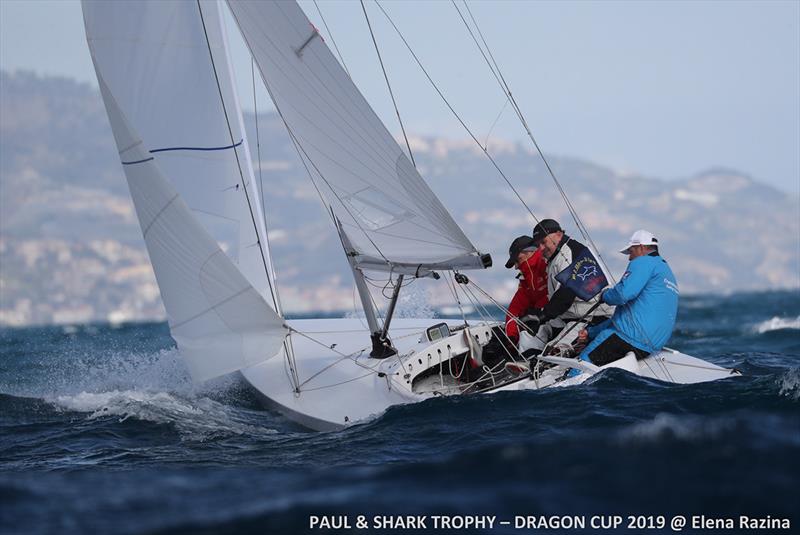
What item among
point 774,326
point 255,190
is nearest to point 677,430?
point 255,190

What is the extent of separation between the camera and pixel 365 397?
6.29m

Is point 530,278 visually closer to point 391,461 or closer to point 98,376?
point 391,461

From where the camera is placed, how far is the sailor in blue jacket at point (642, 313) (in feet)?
20.0

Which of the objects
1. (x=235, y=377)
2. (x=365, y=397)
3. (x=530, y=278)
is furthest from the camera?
(x=235, y=377)

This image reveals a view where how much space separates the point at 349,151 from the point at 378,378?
1408mm

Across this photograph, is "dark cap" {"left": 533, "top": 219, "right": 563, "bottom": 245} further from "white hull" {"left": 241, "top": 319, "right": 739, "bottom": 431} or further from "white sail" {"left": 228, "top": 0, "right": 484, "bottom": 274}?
"white hull" {"left": 241, "top": 319, "right": 739, "bottom": 431}

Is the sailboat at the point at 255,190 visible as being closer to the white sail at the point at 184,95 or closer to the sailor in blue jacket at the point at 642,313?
the white sail at the point at 184,95

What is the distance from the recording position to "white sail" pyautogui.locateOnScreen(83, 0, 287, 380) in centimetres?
598

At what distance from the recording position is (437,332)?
6.89 meters

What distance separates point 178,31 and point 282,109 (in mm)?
1069

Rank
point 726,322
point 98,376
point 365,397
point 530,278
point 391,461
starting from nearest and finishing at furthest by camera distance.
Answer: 1. point 391,461
2. point 365,397
3. point 530,278
4. point 98,376
5. point 726,322

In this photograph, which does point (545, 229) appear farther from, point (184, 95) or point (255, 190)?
point (184, 95)

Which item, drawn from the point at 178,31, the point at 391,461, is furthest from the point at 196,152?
the point at 391,461

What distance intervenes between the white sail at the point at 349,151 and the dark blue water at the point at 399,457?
3.33ft
